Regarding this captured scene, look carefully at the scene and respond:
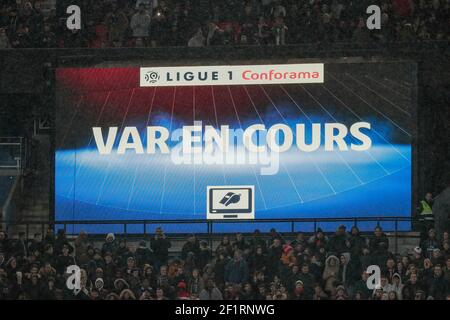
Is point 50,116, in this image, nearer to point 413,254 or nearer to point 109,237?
point 109,237

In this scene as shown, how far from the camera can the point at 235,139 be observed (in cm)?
2934

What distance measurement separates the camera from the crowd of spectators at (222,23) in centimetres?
2962

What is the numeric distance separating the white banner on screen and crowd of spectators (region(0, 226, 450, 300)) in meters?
3.59

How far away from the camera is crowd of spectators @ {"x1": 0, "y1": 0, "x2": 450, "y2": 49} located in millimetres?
29625

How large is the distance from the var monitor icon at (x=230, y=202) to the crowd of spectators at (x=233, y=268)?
1.84 m

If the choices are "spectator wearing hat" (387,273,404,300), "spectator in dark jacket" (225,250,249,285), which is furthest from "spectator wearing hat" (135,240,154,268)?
"spectator wearing hat" (387,273,404,300)

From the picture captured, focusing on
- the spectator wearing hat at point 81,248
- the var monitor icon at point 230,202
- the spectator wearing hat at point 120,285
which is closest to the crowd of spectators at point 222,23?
the var monitor icon at point 230,202

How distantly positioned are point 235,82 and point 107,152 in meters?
2.91

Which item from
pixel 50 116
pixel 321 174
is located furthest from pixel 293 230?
pixel 50 116

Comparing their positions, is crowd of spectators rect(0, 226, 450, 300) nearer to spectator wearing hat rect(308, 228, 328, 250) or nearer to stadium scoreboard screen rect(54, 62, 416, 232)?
spectator wearing hat rect(308, 228, 328, 250)

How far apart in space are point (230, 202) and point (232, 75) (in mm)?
2527

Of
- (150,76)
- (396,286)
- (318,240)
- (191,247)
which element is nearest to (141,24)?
(150,76)

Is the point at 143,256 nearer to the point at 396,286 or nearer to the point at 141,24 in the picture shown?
the point at 396,286

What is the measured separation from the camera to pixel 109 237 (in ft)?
89.3
